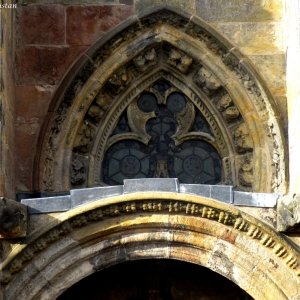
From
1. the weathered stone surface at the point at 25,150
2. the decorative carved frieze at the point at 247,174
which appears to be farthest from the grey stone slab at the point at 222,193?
the weathered stone surface at the point at 25,150

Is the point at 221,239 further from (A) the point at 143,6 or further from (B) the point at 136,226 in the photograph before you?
(A) the point at 143,6

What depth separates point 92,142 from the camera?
21984 millimetres

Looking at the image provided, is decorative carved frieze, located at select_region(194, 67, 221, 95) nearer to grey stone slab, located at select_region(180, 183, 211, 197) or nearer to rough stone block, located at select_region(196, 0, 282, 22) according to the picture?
rough stone block, located at select_region(196, 0, 282, 22)

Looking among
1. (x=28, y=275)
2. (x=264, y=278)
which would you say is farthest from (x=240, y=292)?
(x=28, y=275)

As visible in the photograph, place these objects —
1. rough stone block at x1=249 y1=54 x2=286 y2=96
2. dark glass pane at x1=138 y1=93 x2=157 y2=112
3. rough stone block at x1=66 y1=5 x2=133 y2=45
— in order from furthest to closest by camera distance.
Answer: dark glass pane at x1=138 y1=93 x2=157 y2=112 → rough stone block at x1=66 y1=5 x2=133 y2=45 → rough stone block at x1=249 y1=54 x2=286 y2=96

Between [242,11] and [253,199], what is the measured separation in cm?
382

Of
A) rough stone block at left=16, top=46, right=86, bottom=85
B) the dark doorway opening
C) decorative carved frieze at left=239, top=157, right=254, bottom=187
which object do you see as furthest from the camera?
rough stone block at left=16, top=46, right=86, bottom=85

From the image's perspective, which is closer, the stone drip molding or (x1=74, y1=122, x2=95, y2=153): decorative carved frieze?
the stone drip molding

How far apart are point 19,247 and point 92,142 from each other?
328cm

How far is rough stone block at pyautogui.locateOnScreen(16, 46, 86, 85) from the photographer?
2194 centimetres

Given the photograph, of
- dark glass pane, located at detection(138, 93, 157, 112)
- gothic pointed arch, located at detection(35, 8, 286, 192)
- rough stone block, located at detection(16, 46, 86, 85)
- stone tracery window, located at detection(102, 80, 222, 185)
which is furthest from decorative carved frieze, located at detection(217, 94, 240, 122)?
rough stone block, located at detection(16, 46, 86, 85)

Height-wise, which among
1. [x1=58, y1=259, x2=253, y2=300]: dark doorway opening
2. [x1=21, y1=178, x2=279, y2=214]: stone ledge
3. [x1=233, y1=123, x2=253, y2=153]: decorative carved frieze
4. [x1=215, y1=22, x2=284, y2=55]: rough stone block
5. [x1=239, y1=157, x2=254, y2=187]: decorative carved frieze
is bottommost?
[x1=58, y1=259, x2=253, y2=300]: dark doorway opening

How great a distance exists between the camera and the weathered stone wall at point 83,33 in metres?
21.9

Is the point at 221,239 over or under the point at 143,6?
under
